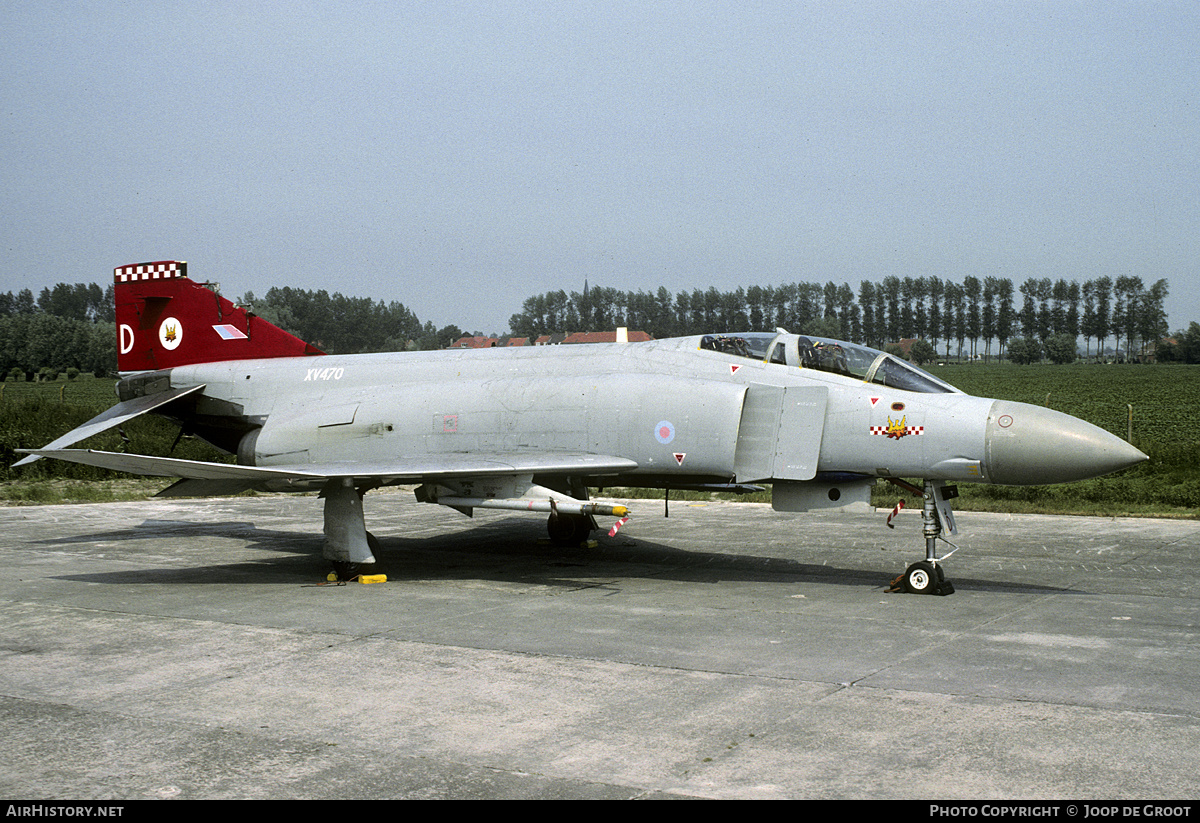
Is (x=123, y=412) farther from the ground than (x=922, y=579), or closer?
farther from the ground

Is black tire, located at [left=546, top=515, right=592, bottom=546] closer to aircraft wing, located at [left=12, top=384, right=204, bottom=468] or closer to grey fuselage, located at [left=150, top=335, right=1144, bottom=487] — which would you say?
grey fuselage, located at [left=150, top=335, right=1144, bottom=487]

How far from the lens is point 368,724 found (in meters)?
5.74

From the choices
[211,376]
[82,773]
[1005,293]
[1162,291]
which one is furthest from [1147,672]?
[1162,291]

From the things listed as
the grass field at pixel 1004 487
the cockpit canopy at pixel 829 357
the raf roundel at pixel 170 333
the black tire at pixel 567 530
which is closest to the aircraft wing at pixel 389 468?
the cockpit canopy at pixel 829 357

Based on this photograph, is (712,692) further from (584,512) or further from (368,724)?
(584,512)

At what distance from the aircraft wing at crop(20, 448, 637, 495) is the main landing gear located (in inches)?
118

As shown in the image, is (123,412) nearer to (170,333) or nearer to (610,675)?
(170,333)

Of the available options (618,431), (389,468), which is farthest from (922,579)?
(389,468)

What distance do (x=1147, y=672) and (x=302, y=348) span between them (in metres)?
11.6

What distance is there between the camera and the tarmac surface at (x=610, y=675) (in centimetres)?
488

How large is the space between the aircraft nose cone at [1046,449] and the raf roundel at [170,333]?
1106cm

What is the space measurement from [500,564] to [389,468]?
8.01 feet

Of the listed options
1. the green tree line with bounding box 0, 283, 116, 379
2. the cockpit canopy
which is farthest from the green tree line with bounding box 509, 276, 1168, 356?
the green tree line with bounding box 0, 283, 116, 379

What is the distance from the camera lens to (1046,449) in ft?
29.6
